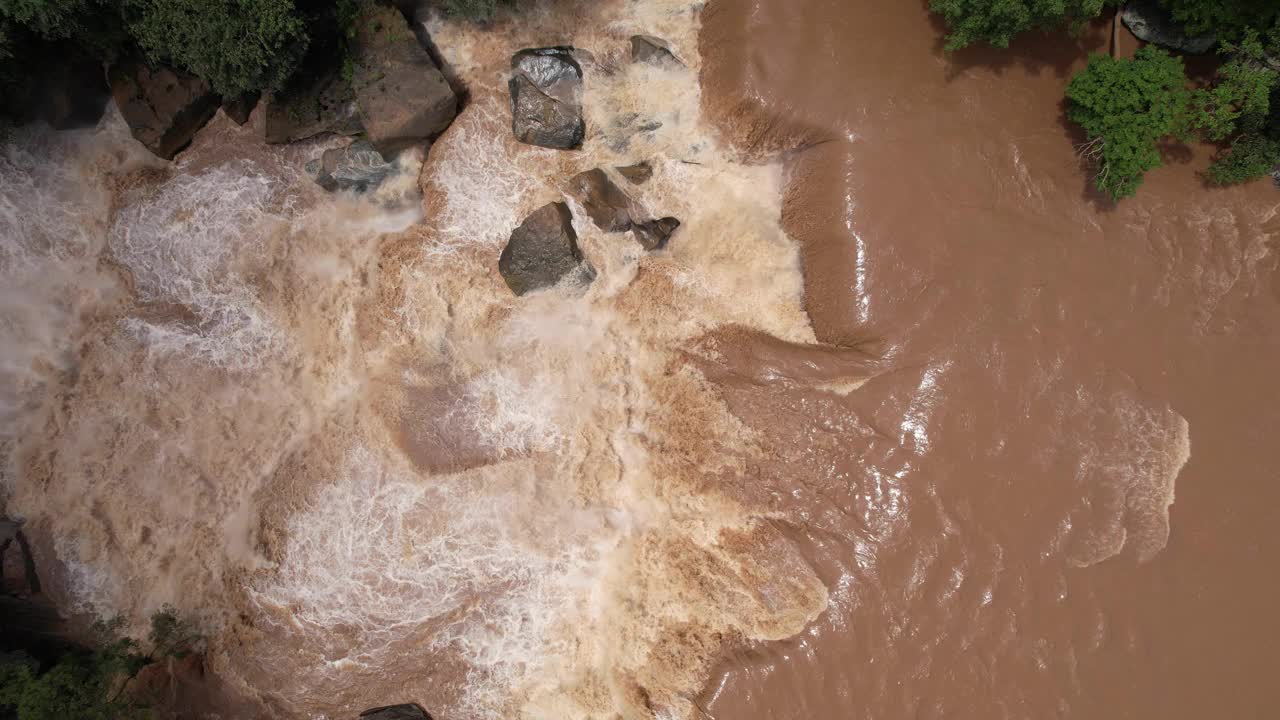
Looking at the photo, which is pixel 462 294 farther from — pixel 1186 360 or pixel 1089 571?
pixel 1186 360

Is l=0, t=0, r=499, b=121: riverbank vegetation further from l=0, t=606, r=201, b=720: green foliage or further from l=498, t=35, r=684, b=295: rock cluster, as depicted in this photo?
l=0, t=606, r=201, b=720: green foliage

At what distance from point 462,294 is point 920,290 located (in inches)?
267

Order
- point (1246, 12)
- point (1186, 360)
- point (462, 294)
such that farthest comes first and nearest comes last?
point (462, 294) → point (1186, 360) → point (1246, 12)

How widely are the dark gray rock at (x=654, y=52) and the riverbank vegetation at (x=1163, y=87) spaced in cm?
375

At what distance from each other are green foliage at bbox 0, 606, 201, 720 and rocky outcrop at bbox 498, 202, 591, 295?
7542mm

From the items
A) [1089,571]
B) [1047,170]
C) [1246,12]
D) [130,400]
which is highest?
[1246,12]

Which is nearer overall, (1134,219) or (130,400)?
(1134,219)

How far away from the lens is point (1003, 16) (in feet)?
28.4

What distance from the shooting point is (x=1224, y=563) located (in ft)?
29.6

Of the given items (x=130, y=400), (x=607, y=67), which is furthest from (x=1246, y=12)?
(x=130, y=400)

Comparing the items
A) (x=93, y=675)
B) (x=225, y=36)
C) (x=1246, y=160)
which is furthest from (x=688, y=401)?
(x=93, y=675)

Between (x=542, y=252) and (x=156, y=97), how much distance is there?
6360 mm

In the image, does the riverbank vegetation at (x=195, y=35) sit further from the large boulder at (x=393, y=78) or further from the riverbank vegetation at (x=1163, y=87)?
the riverbank vegetation at (x=1163, y=87)

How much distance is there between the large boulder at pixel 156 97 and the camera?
32.7ft
